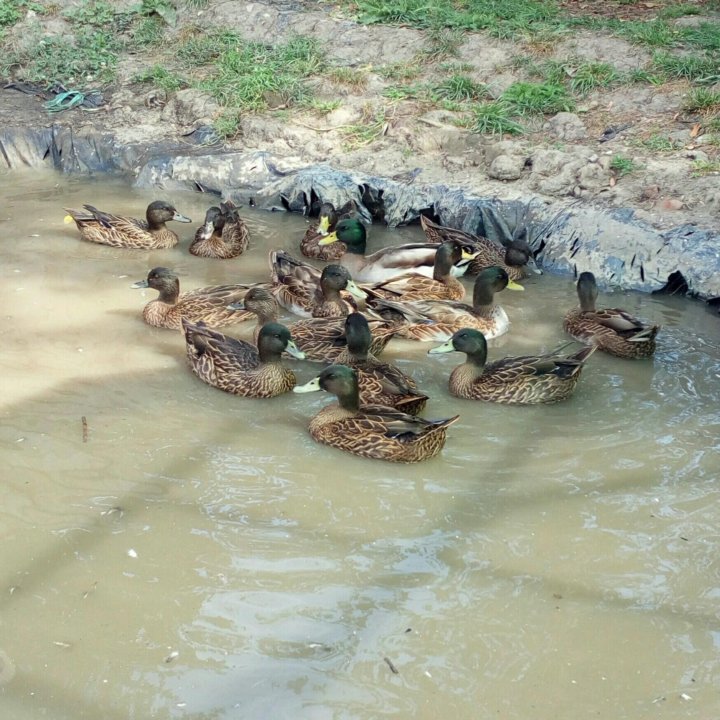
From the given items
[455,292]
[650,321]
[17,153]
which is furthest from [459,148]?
[17,153]

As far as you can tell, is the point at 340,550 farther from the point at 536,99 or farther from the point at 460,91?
the point at 460,91

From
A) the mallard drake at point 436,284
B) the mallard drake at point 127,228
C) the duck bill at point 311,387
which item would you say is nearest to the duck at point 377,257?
the mallard drake at point 436,284

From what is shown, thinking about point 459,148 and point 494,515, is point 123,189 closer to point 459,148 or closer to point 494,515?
point 459,148

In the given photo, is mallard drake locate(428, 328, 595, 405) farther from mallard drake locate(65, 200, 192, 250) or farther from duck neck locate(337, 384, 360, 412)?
mallard drake locate(65, 200, 192, 250)

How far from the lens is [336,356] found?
753cm

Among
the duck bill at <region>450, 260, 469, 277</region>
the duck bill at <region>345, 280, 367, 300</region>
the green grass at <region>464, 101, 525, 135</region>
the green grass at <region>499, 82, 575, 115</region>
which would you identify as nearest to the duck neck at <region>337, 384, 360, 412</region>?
the duck bill at <region>345, 280, 367, 300</region>

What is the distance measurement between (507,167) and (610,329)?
2.84 meters

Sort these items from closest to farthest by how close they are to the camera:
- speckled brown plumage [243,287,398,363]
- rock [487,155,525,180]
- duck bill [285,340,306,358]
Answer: duck bill [285,340,306,358]
speckled brown plumage [243,287,398,363]
rock [487,155,525,180]

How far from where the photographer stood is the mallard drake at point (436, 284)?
8648 mm

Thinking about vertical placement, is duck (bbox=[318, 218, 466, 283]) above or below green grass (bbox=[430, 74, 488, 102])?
below

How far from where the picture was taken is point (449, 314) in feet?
26.7

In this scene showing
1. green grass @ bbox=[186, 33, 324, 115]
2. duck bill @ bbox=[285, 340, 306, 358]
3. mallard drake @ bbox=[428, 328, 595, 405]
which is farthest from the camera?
green grass @ bbox=[186, 33, 324, 115]

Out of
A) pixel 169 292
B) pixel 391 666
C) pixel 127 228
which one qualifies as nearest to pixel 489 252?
pixel 169 292

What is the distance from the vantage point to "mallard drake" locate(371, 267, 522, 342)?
8062 millimetres
